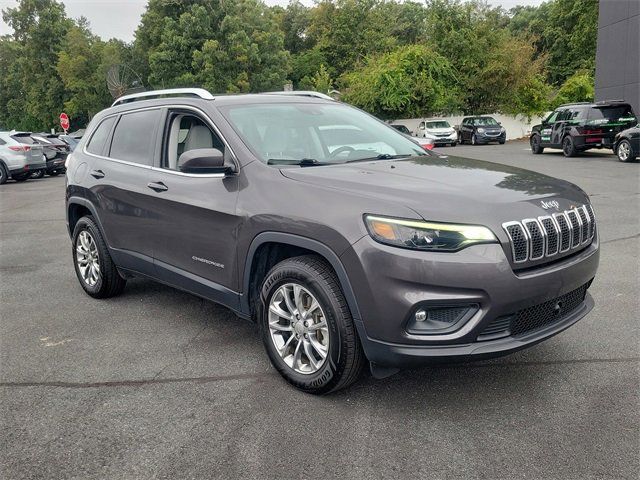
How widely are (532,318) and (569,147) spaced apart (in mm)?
19845

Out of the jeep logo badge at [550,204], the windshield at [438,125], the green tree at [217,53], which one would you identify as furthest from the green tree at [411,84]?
the jeep logo badge at [550,204]

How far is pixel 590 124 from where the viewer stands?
20469mm

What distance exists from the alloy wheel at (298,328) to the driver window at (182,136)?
4.61ft

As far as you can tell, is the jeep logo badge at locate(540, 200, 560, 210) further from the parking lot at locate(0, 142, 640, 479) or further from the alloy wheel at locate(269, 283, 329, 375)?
the alloy wheel at locate(269, 283, 329, 375)

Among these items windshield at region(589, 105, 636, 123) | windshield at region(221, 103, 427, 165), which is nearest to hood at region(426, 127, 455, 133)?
windshield at region(589, 105, 636, 123)

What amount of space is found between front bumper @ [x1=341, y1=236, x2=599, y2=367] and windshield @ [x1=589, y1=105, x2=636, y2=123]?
63.4ft

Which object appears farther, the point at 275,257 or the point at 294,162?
the point at 294,162

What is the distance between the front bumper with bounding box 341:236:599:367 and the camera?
2.95 meters

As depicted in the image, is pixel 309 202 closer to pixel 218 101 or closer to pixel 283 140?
pixel 283 140

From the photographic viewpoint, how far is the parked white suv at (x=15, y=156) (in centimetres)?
1934

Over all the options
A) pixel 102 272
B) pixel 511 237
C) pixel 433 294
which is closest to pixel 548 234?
pixel 511 237

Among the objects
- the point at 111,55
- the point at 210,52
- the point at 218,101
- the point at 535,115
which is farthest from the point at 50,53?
the point at 218,101

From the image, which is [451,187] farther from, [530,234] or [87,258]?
[87,258]

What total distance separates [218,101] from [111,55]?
58824 millimetres
